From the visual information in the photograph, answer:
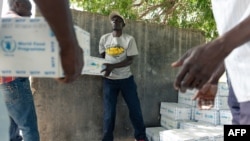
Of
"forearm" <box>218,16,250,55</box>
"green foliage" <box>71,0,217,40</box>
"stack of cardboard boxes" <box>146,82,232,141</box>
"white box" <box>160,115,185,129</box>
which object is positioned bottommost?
"white box" <box>160,115,185,129</box>

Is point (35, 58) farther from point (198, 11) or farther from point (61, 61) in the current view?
point (198, 11)

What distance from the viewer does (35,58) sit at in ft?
3.95

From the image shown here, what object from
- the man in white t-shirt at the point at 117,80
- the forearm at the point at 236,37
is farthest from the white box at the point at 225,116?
the forearm at the point at 236,37

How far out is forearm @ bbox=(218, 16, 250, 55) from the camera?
1112 mm

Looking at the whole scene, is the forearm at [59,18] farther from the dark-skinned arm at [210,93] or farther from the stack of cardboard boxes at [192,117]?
the stack of cardboard boxes at [192,117]

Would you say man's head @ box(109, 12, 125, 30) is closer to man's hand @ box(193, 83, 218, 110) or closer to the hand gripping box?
man's hand @ box(193, 83, 218, 110)

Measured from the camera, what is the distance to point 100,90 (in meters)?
4.87

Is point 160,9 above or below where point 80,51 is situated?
above

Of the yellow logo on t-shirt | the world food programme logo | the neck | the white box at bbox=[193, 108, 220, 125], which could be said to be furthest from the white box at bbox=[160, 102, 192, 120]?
the world food programme logo

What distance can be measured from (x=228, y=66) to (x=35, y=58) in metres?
0.88

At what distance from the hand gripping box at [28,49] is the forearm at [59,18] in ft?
0.11

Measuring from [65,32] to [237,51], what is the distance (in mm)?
761

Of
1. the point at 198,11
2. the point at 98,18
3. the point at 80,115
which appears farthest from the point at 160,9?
the point at 80,115

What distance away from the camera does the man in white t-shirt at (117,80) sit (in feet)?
15.0
